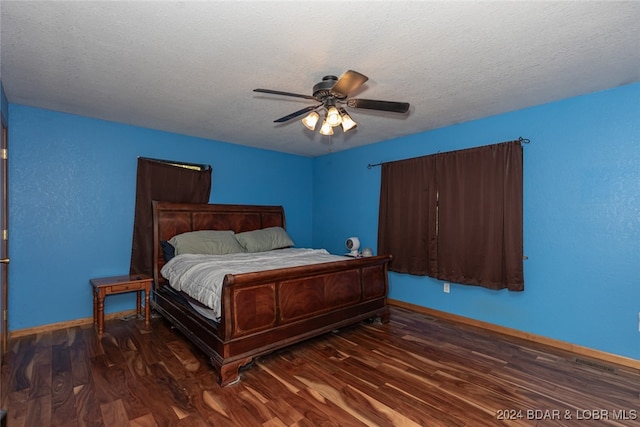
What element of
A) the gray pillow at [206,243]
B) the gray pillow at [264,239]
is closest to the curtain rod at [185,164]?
the gray pillow at [206,243]

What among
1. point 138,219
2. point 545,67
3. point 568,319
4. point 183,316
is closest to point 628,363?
point 568,319

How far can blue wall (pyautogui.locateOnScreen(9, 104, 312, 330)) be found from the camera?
3125mm

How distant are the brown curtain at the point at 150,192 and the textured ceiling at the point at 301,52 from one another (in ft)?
2.96

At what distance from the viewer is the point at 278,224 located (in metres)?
5.06

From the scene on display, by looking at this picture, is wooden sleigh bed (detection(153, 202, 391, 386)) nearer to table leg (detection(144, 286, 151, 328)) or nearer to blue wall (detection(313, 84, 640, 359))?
table leg (detection(144, 286, 151, 328))

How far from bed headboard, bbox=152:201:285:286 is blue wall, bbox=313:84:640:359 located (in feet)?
9.53

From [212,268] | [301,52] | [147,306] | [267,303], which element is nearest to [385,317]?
[267,303]

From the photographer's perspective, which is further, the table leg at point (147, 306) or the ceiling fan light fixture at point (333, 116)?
the table leg at point (147, 306)

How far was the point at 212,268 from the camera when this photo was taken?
9.63ft

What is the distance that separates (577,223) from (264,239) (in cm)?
357

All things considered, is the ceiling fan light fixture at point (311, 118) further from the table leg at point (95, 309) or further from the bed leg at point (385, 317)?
the table leg at point (95, 309)

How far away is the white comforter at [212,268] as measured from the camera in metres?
2.57

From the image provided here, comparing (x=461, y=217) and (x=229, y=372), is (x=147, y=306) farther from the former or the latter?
(x=461, y=217)

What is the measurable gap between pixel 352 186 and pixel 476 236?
2.10 m
